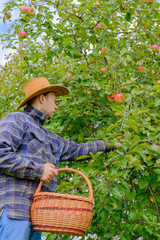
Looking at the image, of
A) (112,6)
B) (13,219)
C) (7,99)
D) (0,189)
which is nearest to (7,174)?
(0,189)

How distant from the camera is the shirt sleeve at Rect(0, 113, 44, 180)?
1675mm

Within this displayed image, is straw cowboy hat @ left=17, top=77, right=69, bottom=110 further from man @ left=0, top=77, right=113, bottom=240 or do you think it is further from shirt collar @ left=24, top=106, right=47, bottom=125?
shirt collar @ left=24, top=106, right=47, bottom=125

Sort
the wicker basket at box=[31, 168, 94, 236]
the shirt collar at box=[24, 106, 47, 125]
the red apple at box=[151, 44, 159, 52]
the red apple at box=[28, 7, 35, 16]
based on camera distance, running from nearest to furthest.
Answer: the wicker basket at box=[31, 168, 94, 236] → the shirt collar at box=[24, 106, 47, 125] → the red apple at box=[28, 7, 35, 16] → the red apple at box=[151, 44, 159, 52]

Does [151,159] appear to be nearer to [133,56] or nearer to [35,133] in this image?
[35,133]

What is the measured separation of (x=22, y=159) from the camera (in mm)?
1719

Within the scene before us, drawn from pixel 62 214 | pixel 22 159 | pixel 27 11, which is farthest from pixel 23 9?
pixel 62 214

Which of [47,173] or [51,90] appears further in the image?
[51,90]

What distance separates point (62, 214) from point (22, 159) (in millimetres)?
383

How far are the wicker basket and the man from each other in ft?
0.41

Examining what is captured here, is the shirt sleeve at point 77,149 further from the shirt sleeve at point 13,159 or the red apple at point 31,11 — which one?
the red apple at point 31,11

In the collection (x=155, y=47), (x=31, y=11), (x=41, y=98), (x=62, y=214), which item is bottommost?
(x=62, y=214)

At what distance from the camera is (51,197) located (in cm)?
161

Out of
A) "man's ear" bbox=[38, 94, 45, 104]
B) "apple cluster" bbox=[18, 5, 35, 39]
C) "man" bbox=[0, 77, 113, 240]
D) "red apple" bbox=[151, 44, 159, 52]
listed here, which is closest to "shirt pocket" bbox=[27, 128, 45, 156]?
"man" bbox=[0, 77, 113, 240]

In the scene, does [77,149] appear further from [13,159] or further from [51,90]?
[13,159]
